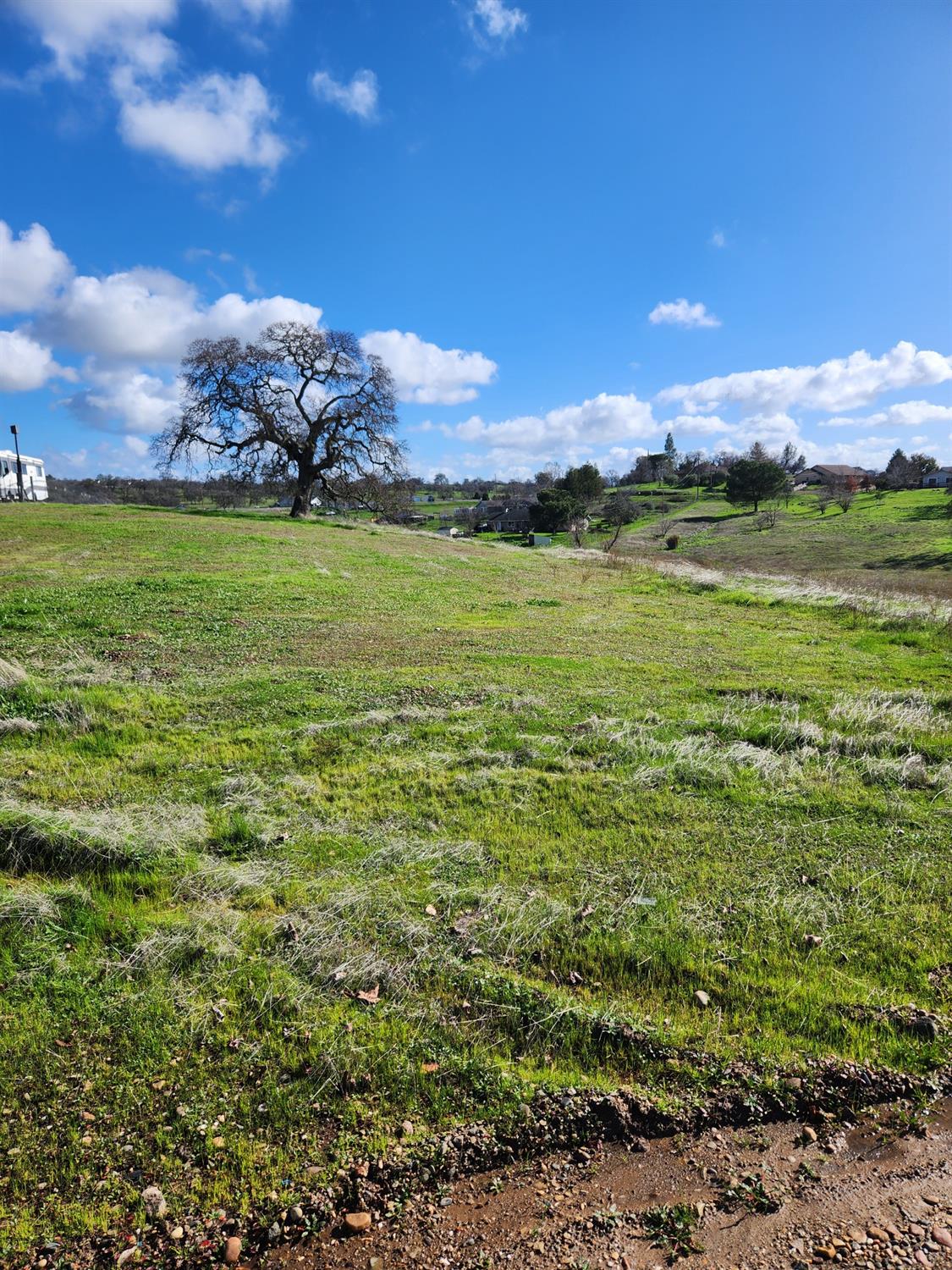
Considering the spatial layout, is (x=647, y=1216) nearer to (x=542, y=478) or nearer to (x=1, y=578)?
(x=1, y=578)

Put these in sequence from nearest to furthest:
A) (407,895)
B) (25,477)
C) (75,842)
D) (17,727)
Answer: (407,895), (75,842), (17,727), (25,477)

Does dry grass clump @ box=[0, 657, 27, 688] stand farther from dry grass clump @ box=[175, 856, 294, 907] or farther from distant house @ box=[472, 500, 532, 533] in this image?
distant house @ box=[472, 500, 532, 533]

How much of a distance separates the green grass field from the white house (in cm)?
6341

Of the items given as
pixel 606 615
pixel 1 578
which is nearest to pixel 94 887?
pixel 606 615

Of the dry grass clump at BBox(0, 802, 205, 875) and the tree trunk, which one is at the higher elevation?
the tree trunk

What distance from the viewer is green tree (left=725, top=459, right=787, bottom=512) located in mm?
76625

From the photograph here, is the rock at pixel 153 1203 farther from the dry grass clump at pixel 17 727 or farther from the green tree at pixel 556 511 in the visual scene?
the green tree at pixel 556 511

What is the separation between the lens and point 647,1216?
2570 mm

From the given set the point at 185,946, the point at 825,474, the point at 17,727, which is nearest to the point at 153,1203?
the point at 185,946

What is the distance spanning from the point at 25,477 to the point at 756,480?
85695mm

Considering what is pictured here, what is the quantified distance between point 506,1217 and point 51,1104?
2209 millimetres

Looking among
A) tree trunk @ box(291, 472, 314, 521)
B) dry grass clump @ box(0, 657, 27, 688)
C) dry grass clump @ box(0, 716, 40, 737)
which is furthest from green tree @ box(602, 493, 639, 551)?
dry grass clump @ box(0, 716, 40, 737)

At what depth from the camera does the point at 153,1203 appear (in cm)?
254

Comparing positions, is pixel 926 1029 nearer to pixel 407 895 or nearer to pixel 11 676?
pixel 407 895
